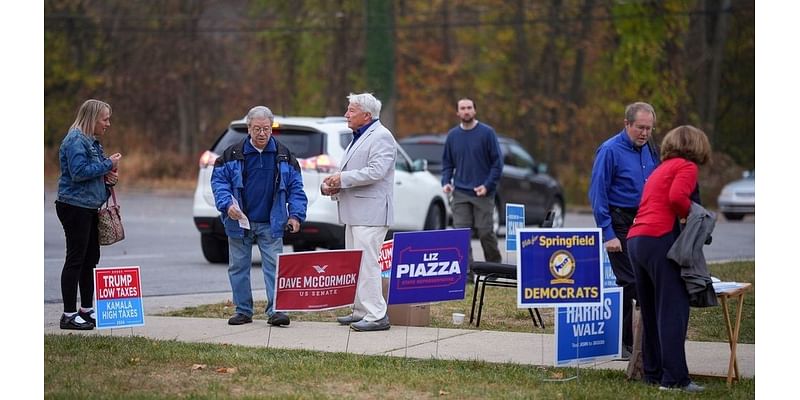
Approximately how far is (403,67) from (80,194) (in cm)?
3381

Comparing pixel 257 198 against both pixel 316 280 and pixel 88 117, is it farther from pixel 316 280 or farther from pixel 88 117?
pixel 88 117

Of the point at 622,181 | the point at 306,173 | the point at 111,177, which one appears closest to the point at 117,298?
the point at 111,177

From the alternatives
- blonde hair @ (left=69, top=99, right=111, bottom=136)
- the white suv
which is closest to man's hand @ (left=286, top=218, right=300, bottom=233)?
blonde hair @ (left=69, top=99, right=111, bottom=136)

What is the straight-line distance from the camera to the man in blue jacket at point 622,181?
8586 millimetres

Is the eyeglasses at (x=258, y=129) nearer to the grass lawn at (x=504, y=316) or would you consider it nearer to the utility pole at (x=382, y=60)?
the grass lawn at (x=504, y=316)

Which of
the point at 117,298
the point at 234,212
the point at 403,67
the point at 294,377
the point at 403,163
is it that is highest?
the point at 403,67

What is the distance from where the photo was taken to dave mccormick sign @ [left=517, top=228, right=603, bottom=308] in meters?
8.00

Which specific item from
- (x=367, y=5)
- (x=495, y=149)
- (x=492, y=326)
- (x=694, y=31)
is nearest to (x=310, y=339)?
(x=492, y=326)

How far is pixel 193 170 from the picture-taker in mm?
38156

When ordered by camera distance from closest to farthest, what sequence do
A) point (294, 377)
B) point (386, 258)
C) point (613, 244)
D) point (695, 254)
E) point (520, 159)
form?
point (695, 254) < point (294, 377) < point (613, 244) < point (386, 258) < point (520, 159)

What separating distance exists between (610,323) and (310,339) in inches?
95.4

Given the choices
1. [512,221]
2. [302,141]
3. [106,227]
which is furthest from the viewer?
[302,141]

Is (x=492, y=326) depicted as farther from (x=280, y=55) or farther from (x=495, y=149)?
(x=280, y=55)

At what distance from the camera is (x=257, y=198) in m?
10.4
